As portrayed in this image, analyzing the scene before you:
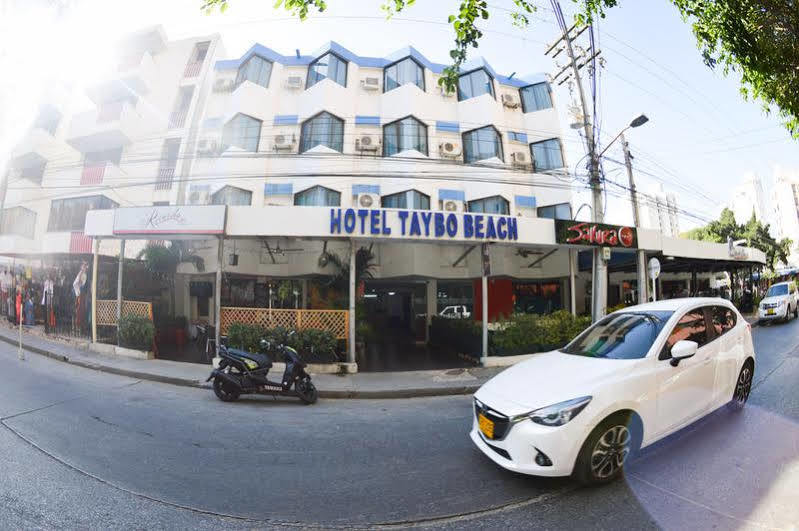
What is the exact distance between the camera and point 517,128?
1808 cm

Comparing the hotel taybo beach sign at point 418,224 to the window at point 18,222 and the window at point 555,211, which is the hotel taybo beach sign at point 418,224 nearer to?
the window at point 555,211

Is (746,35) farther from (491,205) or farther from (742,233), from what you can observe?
(742,233)

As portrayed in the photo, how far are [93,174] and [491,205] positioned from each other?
22.0m

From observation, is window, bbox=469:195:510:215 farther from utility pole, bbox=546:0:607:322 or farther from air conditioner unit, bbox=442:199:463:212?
utility pole, bbox=546:0:607:322

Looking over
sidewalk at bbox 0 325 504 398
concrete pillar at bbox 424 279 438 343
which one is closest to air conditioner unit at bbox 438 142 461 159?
concrete pillar at bbox 424 279 438 343

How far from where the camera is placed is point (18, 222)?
72.2ft

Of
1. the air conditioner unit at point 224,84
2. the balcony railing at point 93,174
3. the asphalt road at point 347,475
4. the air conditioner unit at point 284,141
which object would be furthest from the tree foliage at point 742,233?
the balcony railing at point 93,174

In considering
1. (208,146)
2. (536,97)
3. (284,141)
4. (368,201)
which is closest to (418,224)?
(368,201)

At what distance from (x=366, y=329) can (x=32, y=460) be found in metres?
7.74

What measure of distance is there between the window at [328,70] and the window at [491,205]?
8.69m

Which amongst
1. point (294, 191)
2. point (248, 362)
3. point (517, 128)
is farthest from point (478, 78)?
point (248, 362)

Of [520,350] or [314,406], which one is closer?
[314,406]

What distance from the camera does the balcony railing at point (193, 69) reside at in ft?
66.4

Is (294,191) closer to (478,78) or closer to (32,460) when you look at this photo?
(478,78)
